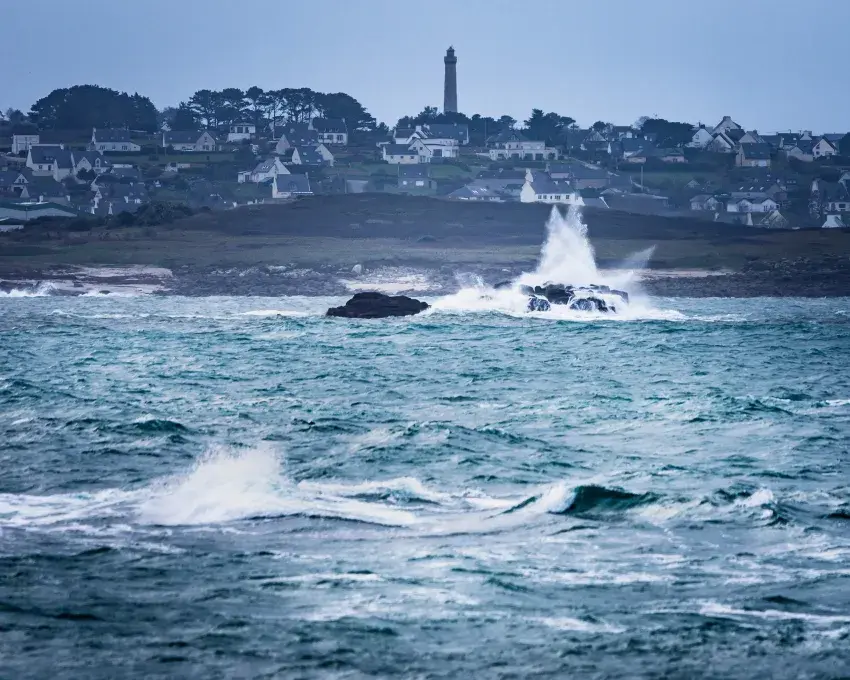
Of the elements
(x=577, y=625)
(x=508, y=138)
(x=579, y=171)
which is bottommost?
(x=577, y=625)

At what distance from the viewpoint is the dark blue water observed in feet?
47.4

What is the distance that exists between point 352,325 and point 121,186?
91.3m

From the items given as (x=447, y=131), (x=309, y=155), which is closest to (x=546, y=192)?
(x=309, y=155)

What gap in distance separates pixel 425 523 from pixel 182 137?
16819 cm

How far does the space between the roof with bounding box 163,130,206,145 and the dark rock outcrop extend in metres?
121

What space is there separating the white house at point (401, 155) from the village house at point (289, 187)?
22550 mm

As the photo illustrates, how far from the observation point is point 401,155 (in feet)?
547

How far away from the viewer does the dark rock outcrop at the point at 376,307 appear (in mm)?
63656

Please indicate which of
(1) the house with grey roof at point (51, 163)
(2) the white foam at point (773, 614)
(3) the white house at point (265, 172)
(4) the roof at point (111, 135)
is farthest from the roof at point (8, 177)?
(2) the white foam at point (773, 614)

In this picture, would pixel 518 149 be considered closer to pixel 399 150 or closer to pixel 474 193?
pixel 399 150

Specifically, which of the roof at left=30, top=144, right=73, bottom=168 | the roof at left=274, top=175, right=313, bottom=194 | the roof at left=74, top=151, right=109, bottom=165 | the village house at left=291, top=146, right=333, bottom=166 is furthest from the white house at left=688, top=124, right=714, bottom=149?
the roof at left=30, top=144, right=73, bottom=168

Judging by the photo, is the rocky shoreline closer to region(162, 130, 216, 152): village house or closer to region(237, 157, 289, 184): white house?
region(237, 157, 289, 184): white house

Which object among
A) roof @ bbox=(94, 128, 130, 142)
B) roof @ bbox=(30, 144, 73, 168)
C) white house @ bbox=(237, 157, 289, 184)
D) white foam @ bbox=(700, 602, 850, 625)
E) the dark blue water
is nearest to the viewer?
the dark blue water

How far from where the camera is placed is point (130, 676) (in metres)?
13.5
